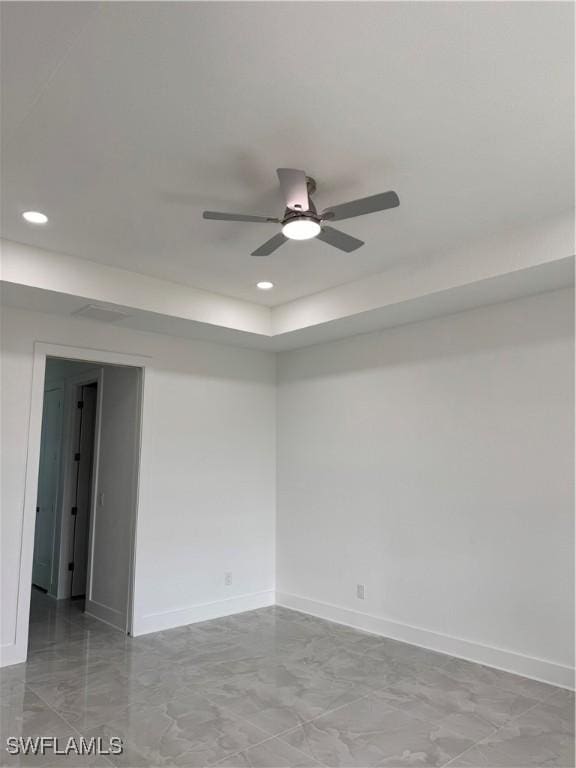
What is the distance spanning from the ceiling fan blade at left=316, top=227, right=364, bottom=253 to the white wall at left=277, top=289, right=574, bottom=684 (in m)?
1.69

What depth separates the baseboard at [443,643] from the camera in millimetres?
3520

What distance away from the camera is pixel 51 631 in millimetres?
4609

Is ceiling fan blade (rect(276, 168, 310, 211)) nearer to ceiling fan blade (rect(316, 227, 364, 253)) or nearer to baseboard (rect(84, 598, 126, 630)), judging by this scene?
ceiling fan blade (rect(316, 227, 364, 253))

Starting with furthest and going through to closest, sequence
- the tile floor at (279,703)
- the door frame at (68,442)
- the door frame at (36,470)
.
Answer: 1. the door frame at (68,442)
2. the door frame at (36,470)
3. the tile floor at (279,703)

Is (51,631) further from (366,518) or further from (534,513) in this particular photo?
(534,513)

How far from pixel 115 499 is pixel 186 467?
747 mm

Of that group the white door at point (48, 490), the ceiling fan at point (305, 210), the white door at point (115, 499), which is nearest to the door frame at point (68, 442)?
the white door at point (48, 490)

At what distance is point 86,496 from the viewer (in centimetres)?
603

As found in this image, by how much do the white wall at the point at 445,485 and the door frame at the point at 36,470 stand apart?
5.31ft

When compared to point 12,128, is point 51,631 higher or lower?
lower

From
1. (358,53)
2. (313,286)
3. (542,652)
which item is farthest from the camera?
(313,286)

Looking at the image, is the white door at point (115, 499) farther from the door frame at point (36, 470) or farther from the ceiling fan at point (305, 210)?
the ceiling fan at point (305, 210)

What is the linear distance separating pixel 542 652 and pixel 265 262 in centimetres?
336

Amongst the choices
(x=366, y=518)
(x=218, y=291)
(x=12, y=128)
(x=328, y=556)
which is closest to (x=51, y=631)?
(x=328, y=556)
